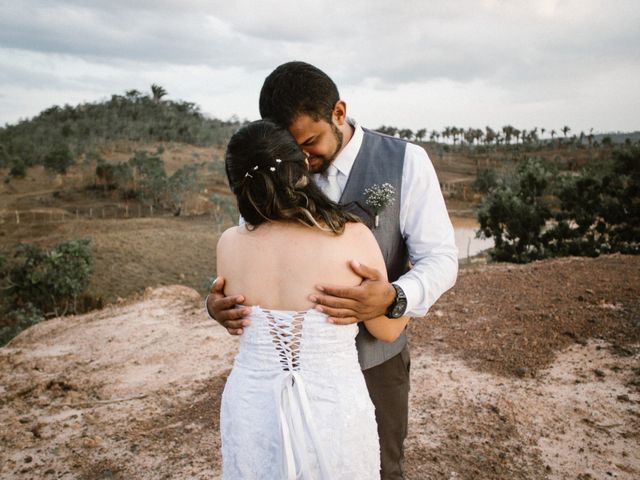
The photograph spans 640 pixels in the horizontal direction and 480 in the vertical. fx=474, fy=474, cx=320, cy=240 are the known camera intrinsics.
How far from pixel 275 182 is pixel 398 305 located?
2.19ft

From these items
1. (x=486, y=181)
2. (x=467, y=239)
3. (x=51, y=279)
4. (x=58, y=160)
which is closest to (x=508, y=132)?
(x=486, y=181)

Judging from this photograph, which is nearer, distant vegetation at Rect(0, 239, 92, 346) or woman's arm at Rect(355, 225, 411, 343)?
woman's arm at Rect(355, 225, 411, 343)

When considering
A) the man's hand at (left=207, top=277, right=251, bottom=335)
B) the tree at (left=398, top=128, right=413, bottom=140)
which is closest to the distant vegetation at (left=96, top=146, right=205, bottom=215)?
the man's hand at (left=207, top=277, right=251, bottom=335)

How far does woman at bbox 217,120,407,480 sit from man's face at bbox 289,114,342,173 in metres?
0.30

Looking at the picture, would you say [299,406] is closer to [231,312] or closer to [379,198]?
[231,312]

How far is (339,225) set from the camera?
1677 millimetres

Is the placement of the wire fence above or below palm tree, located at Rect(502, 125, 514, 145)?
below

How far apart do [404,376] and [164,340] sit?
221 inches

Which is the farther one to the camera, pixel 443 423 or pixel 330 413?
pixel 443 423

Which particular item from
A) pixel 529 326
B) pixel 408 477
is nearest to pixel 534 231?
pixel 529 326

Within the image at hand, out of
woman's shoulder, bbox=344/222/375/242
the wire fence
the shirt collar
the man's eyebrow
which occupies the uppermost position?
the man's eyebrow

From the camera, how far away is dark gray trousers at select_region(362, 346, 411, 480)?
2.23 meters

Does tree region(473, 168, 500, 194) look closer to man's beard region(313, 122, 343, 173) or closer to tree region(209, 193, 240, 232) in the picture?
tree region(209, 193, 240, 232)

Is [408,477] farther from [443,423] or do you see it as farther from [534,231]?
[534,231]
